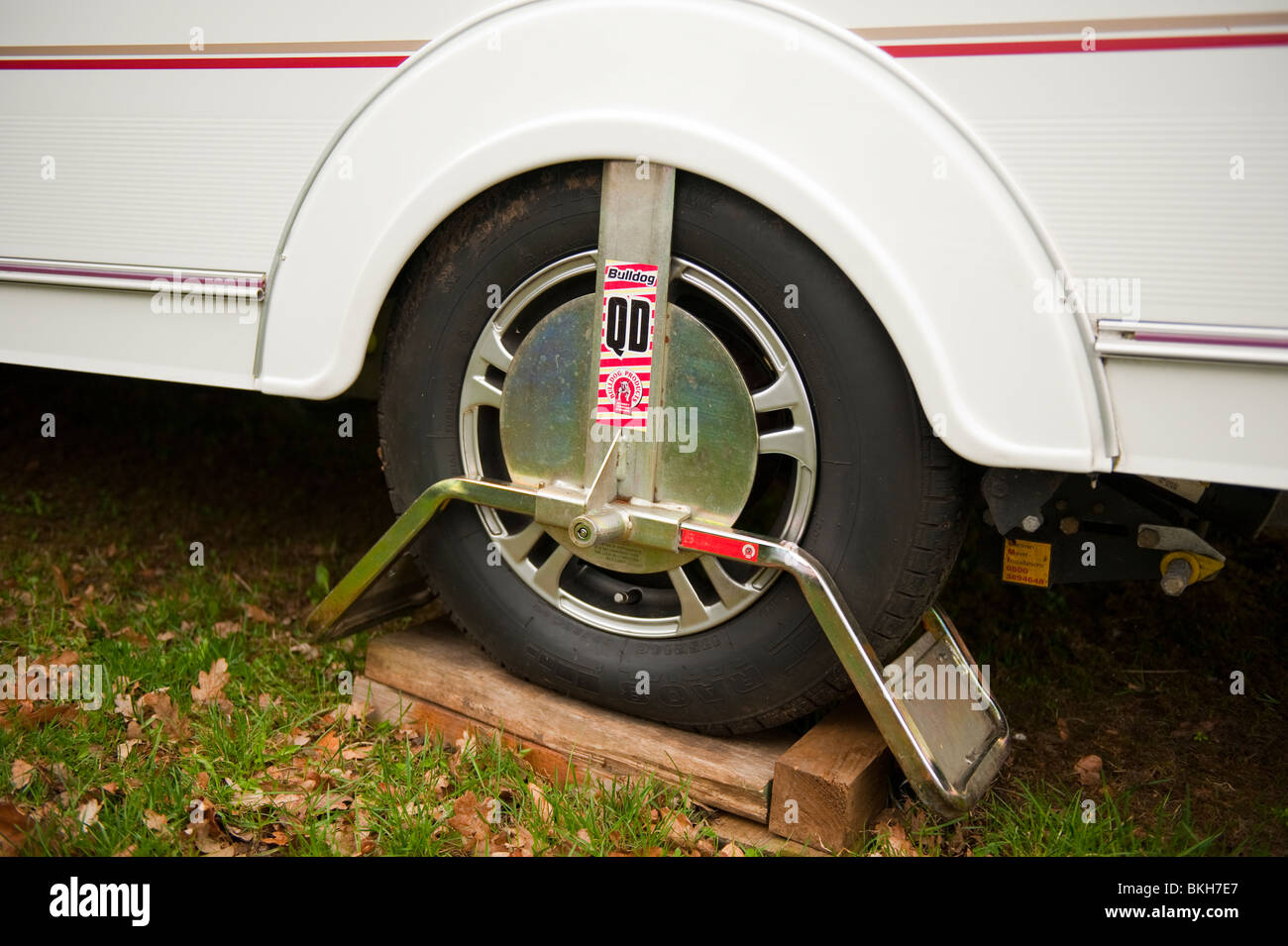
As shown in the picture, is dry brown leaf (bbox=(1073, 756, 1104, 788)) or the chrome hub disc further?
dry brown leaf (bbox=(1073, 756, 1104, 788))

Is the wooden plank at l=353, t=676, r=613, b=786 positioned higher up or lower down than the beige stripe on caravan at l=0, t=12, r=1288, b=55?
lower down

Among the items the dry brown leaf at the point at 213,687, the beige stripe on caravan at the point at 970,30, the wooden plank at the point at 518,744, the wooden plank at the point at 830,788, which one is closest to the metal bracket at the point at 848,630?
the wooden plank at the point at 830,788

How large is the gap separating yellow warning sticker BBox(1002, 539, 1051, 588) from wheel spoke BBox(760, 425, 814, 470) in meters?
0.45

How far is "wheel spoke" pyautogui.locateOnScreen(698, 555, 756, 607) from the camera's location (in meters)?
2.00

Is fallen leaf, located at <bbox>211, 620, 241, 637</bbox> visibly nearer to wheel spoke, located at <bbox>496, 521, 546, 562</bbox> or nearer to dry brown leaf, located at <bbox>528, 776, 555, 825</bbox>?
wheel spoke, located at <bbox>496, 521, 546, 562</bbox>

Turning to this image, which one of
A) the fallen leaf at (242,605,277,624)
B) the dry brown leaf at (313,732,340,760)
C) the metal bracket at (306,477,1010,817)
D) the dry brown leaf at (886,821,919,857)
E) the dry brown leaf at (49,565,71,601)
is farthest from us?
the dry brown leaf at (49,565,71,601)

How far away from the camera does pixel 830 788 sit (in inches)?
73.9

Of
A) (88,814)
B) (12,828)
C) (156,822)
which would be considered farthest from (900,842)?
(12,828)

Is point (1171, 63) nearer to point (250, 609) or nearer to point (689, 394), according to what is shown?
point (689, 394)

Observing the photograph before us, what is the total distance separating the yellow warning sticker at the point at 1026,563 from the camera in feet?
6.46

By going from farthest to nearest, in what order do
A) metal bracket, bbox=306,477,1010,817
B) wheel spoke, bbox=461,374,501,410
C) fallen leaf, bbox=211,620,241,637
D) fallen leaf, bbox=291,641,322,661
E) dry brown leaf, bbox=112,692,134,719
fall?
fallen leaf, bbox=211,620,241,637
fallen leaf, bbox=291,641,322,661
dry brown leaf, bbox=112,692,134,719
wheel spoke, bbox=461,374,501,410
metal bracket, bbox=306,477,1010,817

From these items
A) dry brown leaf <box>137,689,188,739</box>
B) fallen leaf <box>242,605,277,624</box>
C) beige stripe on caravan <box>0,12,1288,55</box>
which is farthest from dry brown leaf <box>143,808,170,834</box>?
beige stripe on caravan <box>0,12,1288,55</box>

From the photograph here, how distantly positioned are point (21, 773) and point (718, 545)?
1.59 metres
